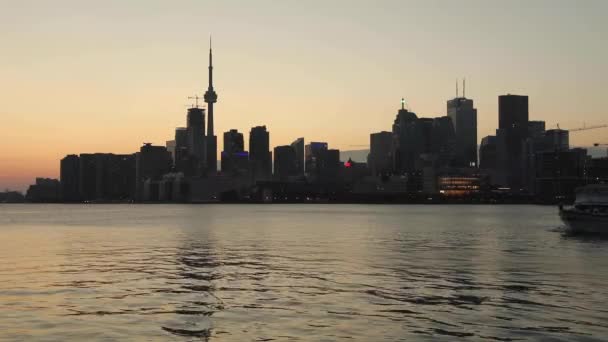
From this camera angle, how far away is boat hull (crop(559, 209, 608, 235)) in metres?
110

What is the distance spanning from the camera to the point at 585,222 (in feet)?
372

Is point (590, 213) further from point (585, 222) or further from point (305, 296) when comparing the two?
point (305, 296)

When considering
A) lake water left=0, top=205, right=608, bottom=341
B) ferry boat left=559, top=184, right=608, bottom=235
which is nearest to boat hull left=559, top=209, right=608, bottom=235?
ferry boat left=559, top=184, right=608, bottom=235

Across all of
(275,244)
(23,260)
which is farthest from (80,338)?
(275,244)

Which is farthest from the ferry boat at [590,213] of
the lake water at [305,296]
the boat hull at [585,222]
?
the lake water at [305,296]

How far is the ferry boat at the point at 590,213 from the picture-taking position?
110812 mm

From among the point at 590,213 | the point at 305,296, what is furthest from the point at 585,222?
the point at 305,296

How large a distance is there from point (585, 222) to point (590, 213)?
1.65m

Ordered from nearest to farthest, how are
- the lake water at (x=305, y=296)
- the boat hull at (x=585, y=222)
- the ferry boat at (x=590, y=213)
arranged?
1. the lake water at (x=305, y=296)
2. the boat hull at (x=585, y=222)
3. the ferry boat at (x=590, y=213)

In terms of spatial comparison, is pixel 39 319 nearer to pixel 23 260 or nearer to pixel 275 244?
pixel 23 260

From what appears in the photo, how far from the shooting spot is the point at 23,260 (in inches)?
2662

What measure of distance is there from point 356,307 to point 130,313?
444 inches

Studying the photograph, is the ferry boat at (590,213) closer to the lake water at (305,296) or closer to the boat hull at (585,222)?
the boat hull at (585,222)

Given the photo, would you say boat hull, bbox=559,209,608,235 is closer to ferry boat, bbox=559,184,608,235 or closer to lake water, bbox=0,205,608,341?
ferry boat, bbox=559,184,608,235
